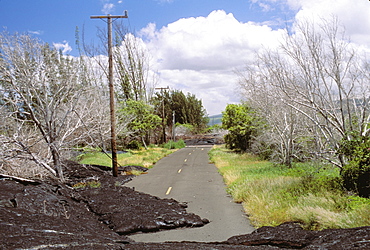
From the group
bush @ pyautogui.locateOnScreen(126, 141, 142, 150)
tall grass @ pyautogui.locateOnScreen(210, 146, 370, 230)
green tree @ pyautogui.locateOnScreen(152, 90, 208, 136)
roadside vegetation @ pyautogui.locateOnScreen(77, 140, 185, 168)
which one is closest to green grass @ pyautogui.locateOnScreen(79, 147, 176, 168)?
roadside vegetation @ pyautogui.locateOnScreen(77, 140, 185, 168)

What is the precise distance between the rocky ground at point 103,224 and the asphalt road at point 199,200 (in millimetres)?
506

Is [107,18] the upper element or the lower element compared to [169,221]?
upper

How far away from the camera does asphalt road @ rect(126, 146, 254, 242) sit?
8.20 metres

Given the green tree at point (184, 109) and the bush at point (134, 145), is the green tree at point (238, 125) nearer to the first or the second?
the bush at point (134, 145)

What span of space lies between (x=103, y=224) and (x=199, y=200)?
171 inches

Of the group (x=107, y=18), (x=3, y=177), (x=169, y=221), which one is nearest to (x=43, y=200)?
(x=3, y=177)

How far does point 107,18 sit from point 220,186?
10.9 m

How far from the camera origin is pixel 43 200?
9172 millimetres

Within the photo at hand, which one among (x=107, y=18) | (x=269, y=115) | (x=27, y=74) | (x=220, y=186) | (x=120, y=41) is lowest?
(x=220, y=186)

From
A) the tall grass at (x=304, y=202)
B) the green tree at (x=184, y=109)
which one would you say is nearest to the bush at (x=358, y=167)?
the tall grass at (x=304, y=202)

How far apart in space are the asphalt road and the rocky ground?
51 cm

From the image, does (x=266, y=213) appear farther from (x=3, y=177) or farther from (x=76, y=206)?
(x=3, y=177)

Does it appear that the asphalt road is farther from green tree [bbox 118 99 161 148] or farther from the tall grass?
green tree [bbox 118 99 161 148]

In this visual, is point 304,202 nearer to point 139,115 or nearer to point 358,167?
point 358,167
